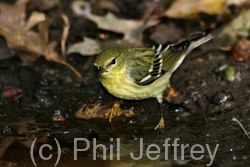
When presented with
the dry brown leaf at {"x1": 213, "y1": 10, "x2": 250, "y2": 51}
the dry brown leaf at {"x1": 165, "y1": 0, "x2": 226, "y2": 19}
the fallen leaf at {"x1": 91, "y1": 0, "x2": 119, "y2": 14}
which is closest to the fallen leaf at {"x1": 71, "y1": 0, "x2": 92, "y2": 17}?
the fallen leaf at {"x1": 91, "y1": 0, "x2": 119, "y2": 14}

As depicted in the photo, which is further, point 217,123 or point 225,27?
point 225,27

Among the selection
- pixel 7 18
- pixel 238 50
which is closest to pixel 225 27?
pixel 238 50

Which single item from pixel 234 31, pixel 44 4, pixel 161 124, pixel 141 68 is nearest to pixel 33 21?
pixel 44 4

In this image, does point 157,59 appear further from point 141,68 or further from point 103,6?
point 103,6

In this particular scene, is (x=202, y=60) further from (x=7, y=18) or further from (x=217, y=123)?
(x=7, y=18)

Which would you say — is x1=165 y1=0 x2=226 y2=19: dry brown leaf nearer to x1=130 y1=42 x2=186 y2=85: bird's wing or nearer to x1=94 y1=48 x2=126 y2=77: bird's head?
x1=130 y1=42 x2=186 y2=85: bird's wing

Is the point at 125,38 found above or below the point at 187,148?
above
